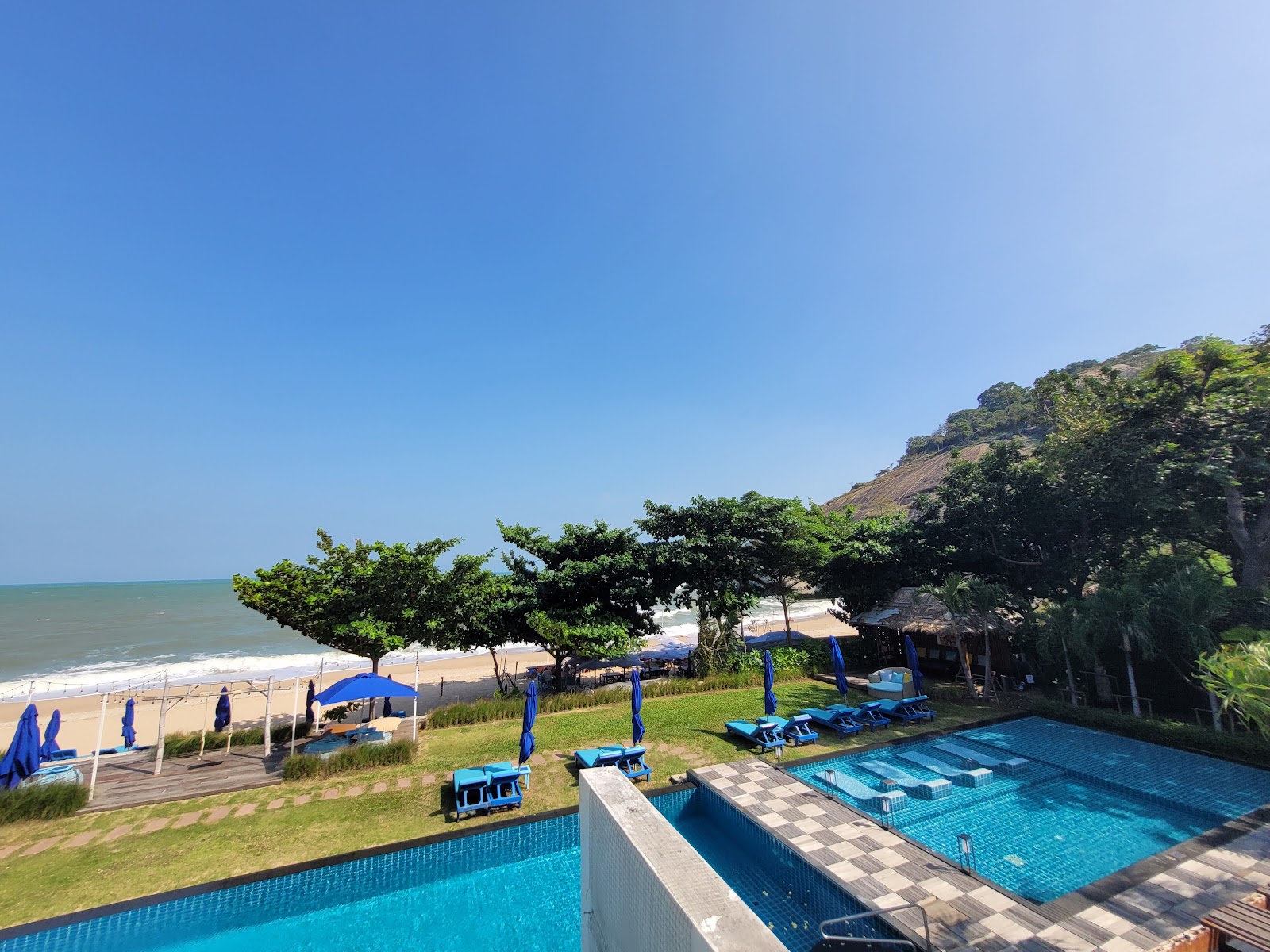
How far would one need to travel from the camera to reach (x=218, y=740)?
38.9ft

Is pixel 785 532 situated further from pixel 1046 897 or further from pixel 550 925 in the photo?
pixel 550 925

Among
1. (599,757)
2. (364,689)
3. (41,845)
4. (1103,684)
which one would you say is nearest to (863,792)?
(599,757)

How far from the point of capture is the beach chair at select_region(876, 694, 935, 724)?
12.6 metres

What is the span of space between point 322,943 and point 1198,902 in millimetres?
9621

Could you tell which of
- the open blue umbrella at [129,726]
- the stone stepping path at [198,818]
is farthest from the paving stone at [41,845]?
the open blue umbrella at [129,726]

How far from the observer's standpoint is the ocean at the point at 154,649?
84.8 feet

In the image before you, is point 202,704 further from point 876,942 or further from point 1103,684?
point 1103,684

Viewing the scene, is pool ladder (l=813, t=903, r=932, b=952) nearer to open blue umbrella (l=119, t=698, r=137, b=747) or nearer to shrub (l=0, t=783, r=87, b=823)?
shrub (l=0, t=783, r=87, b=823)

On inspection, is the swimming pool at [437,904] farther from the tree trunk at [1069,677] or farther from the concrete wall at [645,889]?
the tree trunk at [1069,677]

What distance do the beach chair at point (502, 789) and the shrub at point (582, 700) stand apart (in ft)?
16.4

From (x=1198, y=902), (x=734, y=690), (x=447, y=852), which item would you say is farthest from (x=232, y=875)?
(x=734, y=690)

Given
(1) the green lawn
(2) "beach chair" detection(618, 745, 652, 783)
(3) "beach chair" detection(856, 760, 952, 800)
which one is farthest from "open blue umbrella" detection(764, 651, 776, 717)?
(2) "beach chair" detection(618, 745, 652, 783)

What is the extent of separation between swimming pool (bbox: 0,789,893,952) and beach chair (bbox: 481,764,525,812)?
559 millimetres

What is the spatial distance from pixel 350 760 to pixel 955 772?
11540 millimetres
